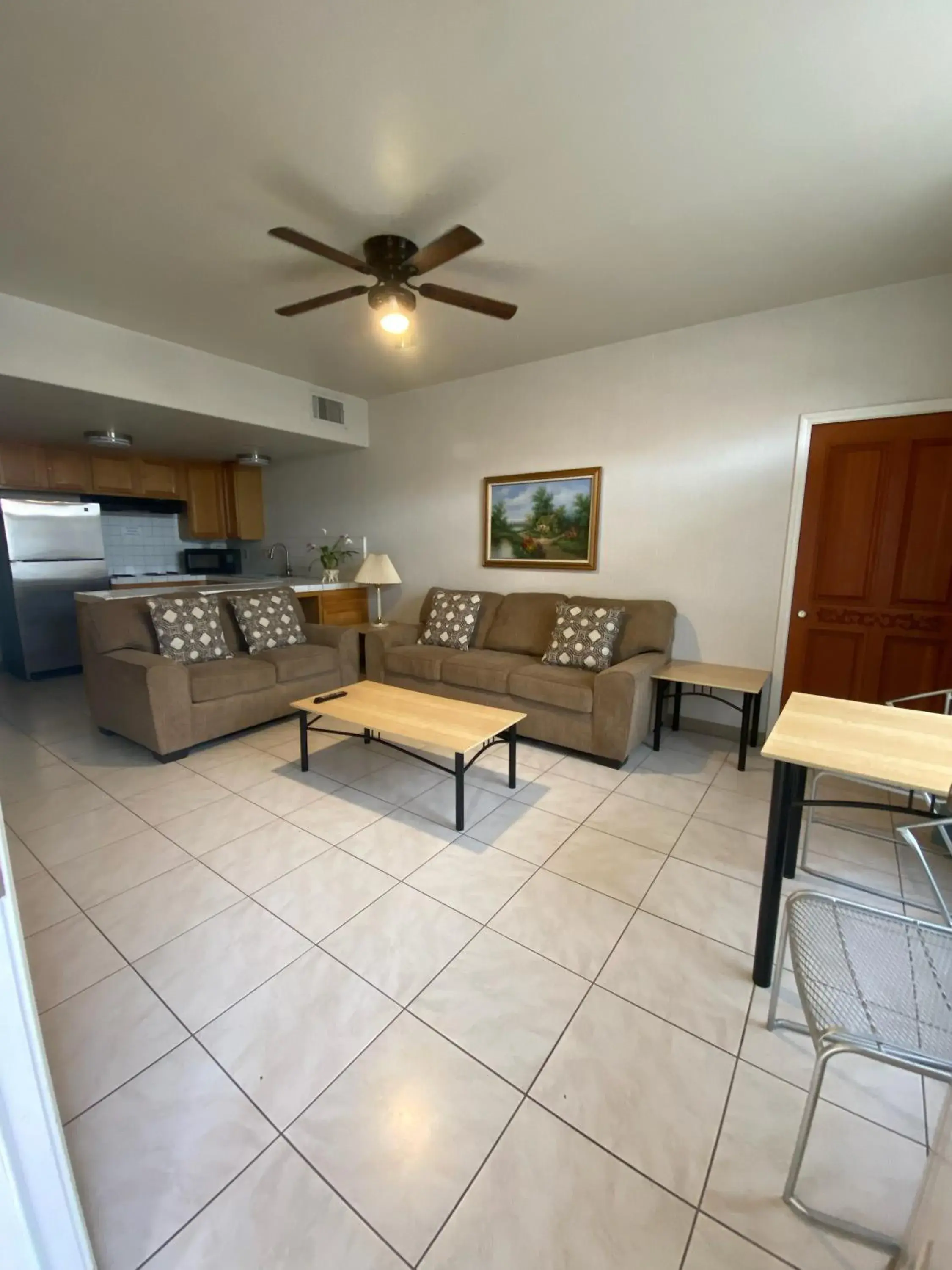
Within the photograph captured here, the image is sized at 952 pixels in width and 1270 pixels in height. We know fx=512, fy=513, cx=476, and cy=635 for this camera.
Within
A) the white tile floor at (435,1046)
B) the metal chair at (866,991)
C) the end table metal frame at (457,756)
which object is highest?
the metal chair at (866,991)

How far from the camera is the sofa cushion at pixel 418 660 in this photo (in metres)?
3.57

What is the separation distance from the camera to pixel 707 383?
124 inches

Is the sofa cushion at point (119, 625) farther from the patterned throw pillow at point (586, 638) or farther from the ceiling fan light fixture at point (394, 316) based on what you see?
the patterned throw pillow at point (586, 638)

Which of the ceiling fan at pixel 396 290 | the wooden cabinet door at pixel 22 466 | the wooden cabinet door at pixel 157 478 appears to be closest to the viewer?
the ceiling fan at pixel 396 290

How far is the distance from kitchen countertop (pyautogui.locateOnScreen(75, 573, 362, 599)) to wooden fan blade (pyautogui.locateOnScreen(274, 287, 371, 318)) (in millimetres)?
2082

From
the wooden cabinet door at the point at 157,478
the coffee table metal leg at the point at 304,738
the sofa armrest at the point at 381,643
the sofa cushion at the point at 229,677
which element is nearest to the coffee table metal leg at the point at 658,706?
the sofa armrest at the point at 381,643

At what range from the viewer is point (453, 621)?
12.9ft

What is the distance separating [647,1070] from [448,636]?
2.92 meters

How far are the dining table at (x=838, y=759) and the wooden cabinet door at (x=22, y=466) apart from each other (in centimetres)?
574

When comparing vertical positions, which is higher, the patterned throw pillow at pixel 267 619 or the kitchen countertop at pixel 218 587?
the kitchen countertop at pixel 218 587

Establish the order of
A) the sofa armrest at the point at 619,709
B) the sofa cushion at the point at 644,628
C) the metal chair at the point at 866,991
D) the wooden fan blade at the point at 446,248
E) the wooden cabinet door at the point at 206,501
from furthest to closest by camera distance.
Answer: the wooden cabinet door at the point at 206,501 < the sofa cushion at the point at 644,628 < the sofa armrest at the point at 619,709 < the wooden fan blade at the point at 446,248 < the metal chair at the point at 866,991

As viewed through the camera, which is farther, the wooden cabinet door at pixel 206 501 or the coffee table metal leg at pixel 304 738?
the wooden cabinet door at pixel 206 501

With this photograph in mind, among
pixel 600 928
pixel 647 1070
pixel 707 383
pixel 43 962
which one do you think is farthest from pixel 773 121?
pixel 43 962

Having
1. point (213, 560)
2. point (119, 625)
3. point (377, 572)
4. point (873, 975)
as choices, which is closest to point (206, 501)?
point (213, 560)
